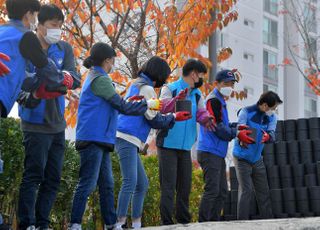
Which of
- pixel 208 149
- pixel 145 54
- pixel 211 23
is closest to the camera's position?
pixel 208 149

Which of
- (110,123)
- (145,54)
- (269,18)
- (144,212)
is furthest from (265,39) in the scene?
(110,123)

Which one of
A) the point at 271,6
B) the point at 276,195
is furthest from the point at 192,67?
the point at 271,6

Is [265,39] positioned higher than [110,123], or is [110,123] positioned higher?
[265,39]

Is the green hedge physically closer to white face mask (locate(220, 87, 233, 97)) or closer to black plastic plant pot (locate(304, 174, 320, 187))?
black plastic plant pot (locate(304, 174, 320, 187))

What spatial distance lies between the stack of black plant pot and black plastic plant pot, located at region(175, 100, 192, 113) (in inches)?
138

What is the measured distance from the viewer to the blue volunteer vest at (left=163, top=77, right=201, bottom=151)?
8.52 metres

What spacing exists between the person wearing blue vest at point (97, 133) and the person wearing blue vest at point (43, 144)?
0.27 meters

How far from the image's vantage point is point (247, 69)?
45188mm

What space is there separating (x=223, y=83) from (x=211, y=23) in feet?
11.6

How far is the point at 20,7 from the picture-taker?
682 centimetres

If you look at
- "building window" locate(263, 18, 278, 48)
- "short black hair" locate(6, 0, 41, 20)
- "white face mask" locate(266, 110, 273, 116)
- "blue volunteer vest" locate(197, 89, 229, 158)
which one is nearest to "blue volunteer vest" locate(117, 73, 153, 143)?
"blue volunteer vest" locate(197, 89, 229, 158)

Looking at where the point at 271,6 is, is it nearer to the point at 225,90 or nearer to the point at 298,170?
the point at 298,170

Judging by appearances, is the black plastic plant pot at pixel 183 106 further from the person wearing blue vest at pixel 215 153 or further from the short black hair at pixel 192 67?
the person wearing blue vest at pixel 215 153

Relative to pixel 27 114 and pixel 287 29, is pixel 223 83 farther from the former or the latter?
pixel 287 29
